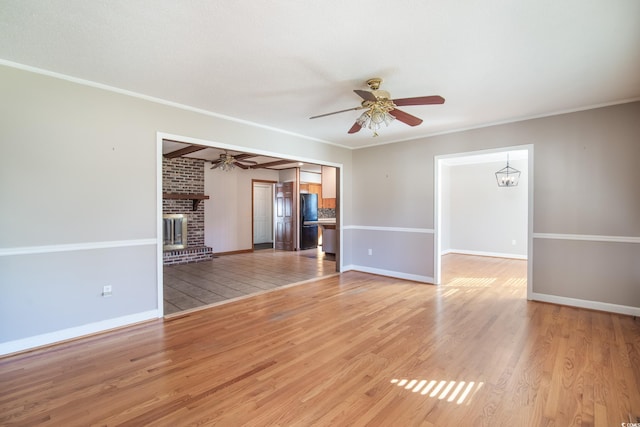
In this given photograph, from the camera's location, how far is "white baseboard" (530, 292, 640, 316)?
11.6 feet

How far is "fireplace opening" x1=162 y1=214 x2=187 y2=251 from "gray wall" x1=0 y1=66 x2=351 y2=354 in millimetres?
3954

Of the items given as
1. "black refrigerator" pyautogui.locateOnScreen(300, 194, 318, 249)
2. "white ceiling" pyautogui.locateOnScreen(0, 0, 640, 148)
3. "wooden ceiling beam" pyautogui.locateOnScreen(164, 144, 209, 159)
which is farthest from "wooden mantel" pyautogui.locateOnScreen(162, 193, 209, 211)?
"white ceiling" pyautogui.locateOnScreen(0, 0, 640, 148)

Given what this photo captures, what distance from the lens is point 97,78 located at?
2.92 metres

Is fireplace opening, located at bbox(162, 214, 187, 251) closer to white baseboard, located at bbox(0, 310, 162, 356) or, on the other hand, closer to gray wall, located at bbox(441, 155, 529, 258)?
white baseboard, located at bbox(0, 310, 162, 356)

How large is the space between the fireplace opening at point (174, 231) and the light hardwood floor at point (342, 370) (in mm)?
4081

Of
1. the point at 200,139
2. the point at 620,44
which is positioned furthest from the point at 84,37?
the point at 620,44

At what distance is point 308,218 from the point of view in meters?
9.30

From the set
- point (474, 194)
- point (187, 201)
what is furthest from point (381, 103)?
point (474, 194)

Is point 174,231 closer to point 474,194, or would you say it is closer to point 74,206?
point 74,206

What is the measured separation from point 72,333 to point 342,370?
2.68m

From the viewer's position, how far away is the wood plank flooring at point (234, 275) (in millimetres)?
4258

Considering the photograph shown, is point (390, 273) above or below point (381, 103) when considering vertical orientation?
below

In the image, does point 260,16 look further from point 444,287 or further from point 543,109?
point 444,287

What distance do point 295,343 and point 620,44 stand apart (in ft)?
12.0
